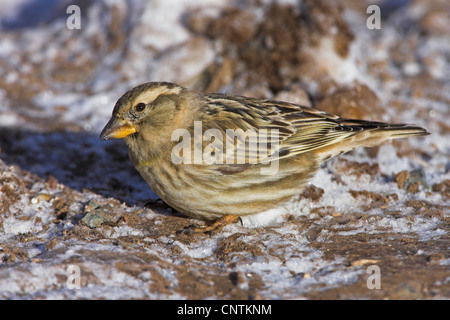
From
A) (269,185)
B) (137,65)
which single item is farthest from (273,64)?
(269,185)

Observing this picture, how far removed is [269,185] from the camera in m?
5.37

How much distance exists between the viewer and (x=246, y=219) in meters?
5.62

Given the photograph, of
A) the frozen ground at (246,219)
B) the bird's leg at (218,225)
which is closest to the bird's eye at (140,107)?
the frozen ground at (246,219)

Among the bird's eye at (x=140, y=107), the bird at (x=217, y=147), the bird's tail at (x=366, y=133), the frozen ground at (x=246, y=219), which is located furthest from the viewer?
the bird's tail at (x=366, y=133)

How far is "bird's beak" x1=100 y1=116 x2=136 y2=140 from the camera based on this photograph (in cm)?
528

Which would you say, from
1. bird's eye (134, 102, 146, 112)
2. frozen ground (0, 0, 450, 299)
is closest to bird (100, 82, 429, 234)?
bird's eye (134, 102, 146, 112)

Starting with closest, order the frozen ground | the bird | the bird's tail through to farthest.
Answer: the frozen ground < the bird < the bird's tail

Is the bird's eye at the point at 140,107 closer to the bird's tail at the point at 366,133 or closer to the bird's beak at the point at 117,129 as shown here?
the bird's beak at the point at 117,129

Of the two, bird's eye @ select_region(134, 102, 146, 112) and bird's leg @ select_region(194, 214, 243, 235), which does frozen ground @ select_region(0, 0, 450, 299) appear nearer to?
bird's leg @ select_region(194, 214, 243, 235)

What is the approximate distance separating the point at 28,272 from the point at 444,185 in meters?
4.45

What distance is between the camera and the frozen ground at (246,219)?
167 inches

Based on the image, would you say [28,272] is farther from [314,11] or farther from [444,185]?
[314,11]

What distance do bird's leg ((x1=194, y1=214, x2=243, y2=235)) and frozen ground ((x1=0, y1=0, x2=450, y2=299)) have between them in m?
0.09

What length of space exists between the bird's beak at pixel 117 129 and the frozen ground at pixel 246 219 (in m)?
0.75
